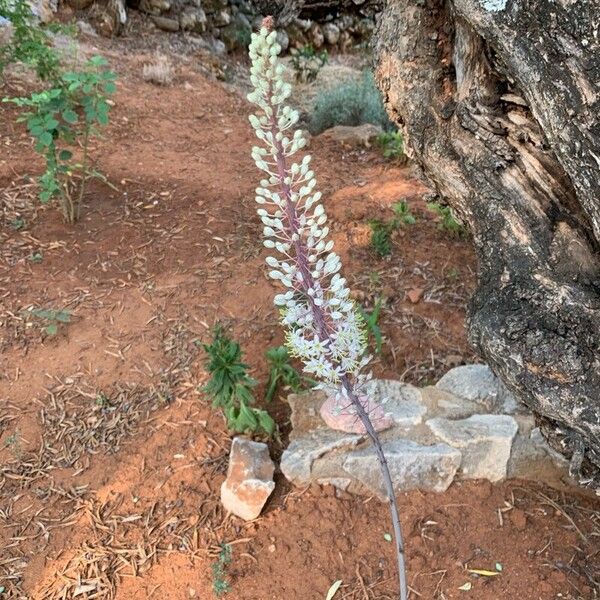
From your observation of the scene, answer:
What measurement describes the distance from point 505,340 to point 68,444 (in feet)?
8.38

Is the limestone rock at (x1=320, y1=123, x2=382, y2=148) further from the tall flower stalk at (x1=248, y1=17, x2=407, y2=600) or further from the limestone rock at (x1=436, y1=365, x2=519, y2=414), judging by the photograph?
the tall flower stalk at (x1=248, y1=17, x2=407, y2=600)

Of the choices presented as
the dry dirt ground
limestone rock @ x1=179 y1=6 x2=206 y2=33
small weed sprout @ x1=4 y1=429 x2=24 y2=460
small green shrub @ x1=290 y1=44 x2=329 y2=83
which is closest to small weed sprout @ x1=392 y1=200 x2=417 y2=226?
the dry dirt ground

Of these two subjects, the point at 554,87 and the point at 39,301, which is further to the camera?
the point at 39,301

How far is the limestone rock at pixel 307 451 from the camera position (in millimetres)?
3406

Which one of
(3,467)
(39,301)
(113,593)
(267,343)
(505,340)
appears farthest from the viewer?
(39,301)

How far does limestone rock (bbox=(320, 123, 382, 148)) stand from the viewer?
7238mm

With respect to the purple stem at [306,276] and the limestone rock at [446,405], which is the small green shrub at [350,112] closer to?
the limestone rock at [446,405]

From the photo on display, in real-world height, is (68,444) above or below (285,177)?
below

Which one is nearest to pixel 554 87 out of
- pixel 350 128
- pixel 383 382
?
pixel 383 382

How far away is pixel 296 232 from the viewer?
219cm

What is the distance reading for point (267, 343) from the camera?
13.9 feet

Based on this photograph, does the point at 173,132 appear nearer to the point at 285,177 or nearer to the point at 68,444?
the point at 68,444

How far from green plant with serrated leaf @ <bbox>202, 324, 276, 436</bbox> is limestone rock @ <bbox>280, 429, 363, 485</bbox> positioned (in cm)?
18

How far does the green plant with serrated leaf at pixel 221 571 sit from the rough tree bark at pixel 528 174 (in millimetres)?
1590
